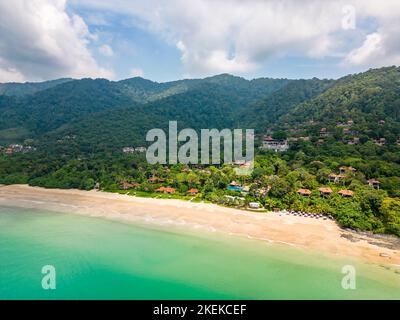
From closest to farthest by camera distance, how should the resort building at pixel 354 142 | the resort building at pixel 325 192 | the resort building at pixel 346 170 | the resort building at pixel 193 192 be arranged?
the resort building at pixel 325 192
the resort building at pixel 193 192
the resort building at pixel 346 170
the resort building at pixel 354 142

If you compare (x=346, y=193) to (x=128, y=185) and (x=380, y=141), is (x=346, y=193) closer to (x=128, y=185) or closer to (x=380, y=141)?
(x=380, y=141)

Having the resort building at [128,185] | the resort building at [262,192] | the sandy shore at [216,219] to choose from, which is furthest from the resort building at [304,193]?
the resort building at [128,185]

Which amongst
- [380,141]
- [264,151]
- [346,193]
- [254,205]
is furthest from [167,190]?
[380,141]

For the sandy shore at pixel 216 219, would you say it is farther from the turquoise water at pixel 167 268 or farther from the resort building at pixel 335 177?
the resort building at pixel 335 177

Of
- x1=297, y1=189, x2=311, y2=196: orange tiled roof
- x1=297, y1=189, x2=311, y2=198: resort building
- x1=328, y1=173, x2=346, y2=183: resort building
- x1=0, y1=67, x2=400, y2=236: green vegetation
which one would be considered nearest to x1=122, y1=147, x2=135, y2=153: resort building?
x1=0, y1=67, x2=400, y2=236: green vegetation

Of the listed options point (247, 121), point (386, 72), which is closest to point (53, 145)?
point (247, 121)

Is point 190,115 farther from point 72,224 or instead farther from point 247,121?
point 72,224
